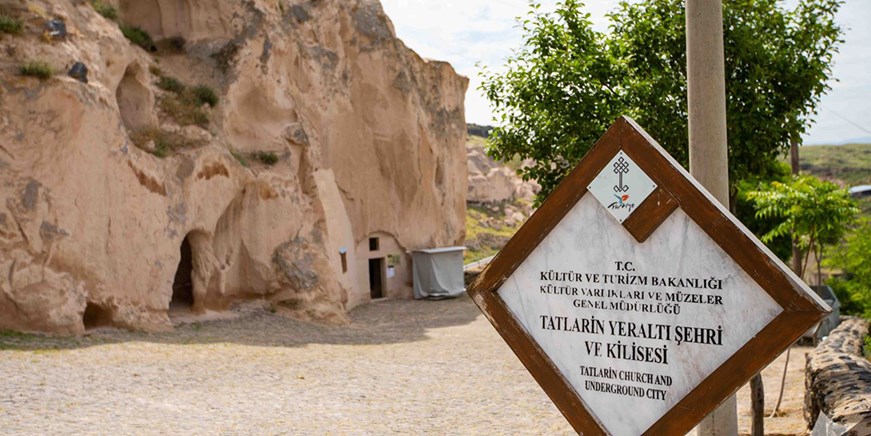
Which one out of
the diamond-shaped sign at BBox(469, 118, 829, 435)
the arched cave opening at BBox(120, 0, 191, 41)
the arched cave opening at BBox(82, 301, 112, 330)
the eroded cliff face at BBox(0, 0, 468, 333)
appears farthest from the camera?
the arched cave opening at BBox(120, 0, 191, 41)

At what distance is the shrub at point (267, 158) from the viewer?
2188 centimetres

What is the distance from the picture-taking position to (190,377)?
12.9m

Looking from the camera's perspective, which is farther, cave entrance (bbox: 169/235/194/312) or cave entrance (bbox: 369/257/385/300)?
cave entrance (bbox: 369/257/385/300)

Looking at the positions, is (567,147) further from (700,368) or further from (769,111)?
(700,368)

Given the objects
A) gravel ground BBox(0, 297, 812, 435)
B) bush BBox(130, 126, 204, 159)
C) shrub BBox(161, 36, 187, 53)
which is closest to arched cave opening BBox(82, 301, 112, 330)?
gravel ground BBox(0, 297, 812, 435)

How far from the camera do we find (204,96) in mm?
20703

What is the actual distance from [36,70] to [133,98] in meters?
3.67

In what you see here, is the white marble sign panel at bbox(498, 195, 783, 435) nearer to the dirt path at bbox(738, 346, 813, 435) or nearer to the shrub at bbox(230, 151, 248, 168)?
the dirt path at bbox(738, 346, 813, 435)

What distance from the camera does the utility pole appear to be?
599 centimetres

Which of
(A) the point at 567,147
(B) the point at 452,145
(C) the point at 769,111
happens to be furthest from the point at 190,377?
(B) the point at 452,145

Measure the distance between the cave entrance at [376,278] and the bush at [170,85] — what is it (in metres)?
12.8

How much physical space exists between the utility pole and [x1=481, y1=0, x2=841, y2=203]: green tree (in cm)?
321

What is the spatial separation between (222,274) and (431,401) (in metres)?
9.67

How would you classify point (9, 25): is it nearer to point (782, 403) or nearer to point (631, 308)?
point (631, 308)
